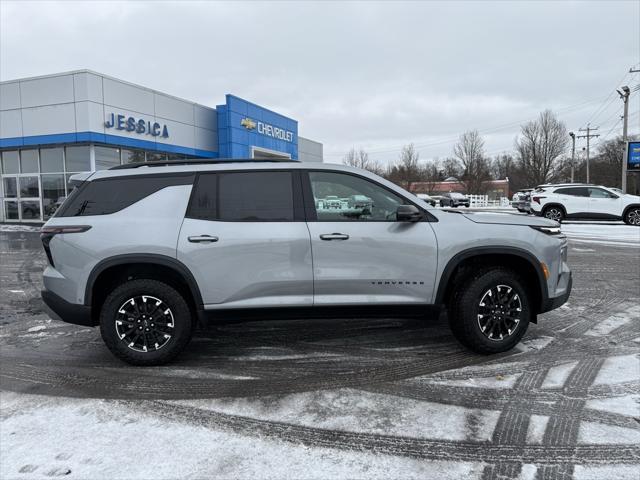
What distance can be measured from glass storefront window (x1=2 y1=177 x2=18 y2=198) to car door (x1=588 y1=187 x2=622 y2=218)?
25813 millimetres

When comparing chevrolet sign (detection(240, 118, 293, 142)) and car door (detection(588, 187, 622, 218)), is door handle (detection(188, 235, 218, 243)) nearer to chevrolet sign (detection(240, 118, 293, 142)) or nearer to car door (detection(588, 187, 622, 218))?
car door (detection(588, 187, 622, 218))

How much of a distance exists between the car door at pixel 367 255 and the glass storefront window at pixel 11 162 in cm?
2249

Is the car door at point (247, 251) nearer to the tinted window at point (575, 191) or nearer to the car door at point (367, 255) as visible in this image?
the car door at point (367, 255)

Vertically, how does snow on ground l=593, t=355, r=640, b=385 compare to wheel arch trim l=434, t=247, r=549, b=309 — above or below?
below

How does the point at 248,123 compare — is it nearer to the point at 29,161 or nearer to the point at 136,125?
the point at 136,125

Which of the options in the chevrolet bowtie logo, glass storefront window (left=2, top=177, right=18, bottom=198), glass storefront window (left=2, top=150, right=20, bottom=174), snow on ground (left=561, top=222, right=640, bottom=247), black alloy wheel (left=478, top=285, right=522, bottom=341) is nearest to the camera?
black alloy wheel (left=478, top=285, right=522, bottom=341)

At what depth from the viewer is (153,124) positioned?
22.0 m

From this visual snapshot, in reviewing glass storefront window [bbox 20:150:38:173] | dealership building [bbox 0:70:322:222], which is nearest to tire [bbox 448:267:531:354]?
dealership building [bbox 0:70:322:222]

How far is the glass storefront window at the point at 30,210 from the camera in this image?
70.9 feet

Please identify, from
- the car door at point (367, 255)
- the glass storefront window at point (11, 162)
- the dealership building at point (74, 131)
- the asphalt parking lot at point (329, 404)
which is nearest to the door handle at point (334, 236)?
the car door at point (367, 255)

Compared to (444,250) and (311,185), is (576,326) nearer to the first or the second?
(444,250)

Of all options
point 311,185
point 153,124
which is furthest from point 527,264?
point 153,124

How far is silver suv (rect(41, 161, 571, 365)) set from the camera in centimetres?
407

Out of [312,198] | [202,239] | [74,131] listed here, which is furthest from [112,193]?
[74,131]
